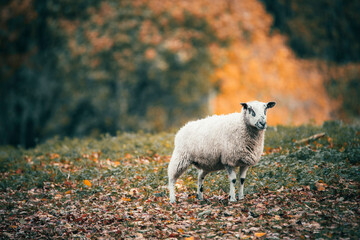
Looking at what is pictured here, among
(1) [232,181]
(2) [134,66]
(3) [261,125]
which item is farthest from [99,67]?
(3) [261,125]

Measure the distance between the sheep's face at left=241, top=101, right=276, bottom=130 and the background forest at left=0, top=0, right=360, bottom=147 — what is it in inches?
501

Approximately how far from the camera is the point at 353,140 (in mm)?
10242

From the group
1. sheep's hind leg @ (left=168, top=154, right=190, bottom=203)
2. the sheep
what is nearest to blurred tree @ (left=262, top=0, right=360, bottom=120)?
the sheep

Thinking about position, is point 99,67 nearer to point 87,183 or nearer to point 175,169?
point 87,183

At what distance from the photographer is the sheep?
24.1 ft

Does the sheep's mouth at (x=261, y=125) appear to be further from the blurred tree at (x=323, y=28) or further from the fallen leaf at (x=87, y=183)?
the blurred tree at (x=323, y=28)

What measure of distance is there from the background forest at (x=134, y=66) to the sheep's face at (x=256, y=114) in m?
12.7

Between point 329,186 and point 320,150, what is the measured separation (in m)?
2.37

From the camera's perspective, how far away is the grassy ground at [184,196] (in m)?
6.38

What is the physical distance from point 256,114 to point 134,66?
15.6 metres

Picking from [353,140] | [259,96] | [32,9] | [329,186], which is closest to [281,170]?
[329,186]

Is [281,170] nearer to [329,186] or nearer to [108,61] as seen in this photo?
[329,186]

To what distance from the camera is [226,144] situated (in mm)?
7477

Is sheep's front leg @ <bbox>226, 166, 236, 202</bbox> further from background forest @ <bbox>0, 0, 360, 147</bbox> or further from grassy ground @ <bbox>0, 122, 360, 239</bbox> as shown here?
background forest @ <bbox>0, 0, 360, 147</bbox>
